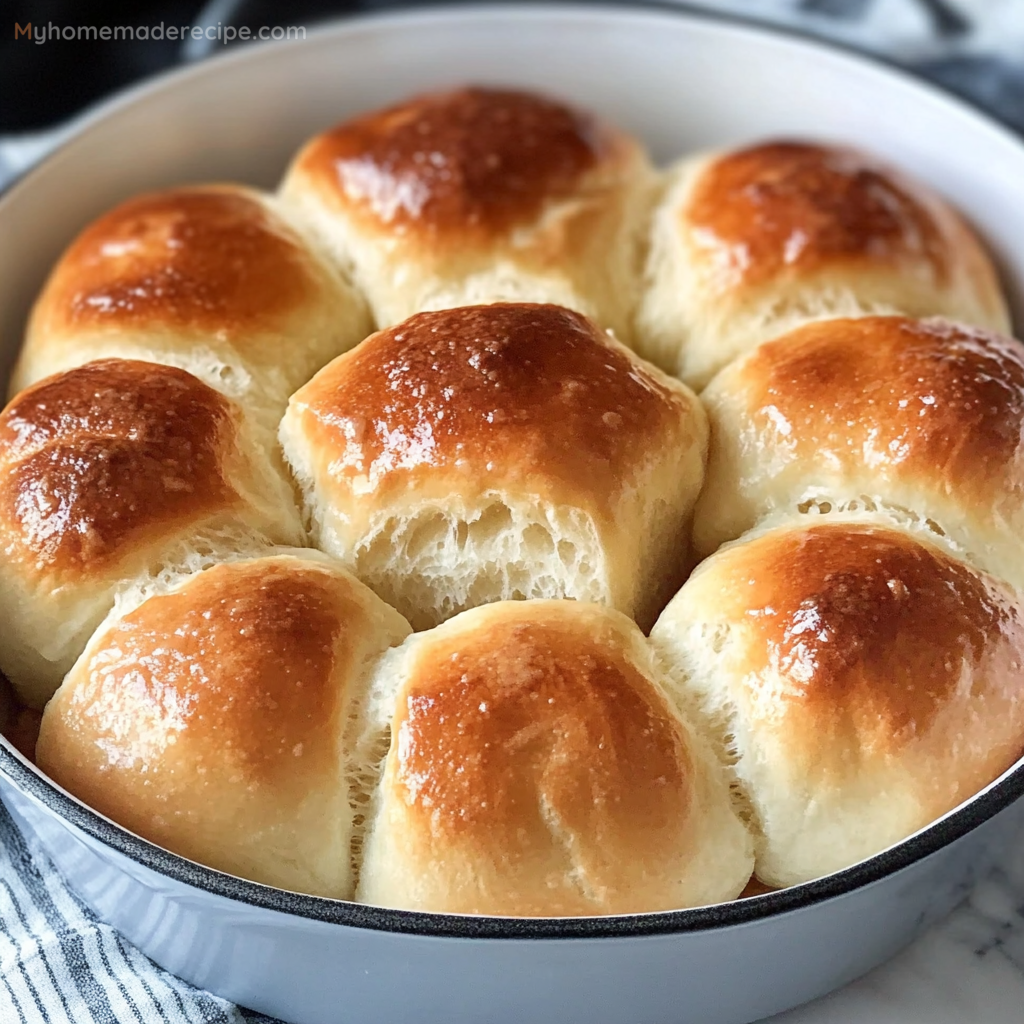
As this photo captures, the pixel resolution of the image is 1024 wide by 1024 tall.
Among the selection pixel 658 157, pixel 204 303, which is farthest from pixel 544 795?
pixel 658 157

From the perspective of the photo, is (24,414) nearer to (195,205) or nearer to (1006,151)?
(195,205)

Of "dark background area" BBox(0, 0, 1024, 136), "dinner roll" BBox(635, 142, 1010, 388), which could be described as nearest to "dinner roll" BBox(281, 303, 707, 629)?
"dinner roll" BBox(635, 142, 1010, 388)

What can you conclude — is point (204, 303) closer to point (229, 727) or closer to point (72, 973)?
point (229, 727)

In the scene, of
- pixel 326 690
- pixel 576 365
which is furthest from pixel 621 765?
pixel 576 365

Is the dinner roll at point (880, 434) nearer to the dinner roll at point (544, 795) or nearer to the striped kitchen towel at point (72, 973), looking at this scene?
the dinner roll at point (544, 795)

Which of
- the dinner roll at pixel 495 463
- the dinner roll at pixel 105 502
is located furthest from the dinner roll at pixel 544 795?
Answer: the dinner roll at pixel 105 502

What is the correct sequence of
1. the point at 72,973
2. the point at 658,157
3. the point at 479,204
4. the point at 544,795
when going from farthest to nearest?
the point at 658,157
the point at 479,204
the point at 72,973
the point at 544,795

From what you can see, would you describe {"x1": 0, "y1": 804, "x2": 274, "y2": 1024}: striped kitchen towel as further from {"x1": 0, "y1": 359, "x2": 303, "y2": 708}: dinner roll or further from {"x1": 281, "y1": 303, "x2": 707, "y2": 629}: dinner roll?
{"x1": 281, "y1": 303, "x2": 707, "y2": 629}: dinner roll
